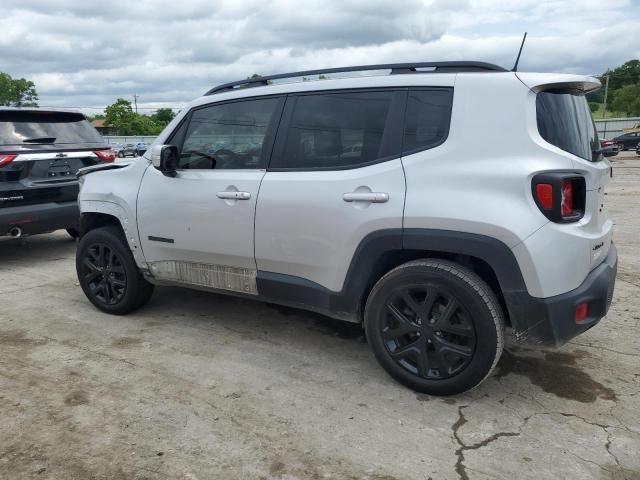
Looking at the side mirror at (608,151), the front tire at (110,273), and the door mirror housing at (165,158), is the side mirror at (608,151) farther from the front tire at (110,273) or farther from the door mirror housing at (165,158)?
the front tire at (110,273)

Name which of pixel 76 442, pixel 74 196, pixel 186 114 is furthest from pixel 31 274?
pixel 76 442

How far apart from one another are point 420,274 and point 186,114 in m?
2.29

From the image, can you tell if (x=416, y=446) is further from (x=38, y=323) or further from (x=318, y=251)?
(x=38, y=323)

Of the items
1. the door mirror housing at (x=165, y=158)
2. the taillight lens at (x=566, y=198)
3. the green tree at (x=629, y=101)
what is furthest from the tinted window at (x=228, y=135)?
the green tree at (x=629, y=101)

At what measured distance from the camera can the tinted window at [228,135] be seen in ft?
12.1

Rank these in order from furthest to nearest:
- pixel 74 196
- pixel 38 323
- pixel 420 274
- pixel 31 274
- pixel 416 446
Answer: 1. pixel 74 196
2. pixel 31 274
3. pixel 38 323
4. pixel 420 274
5. pixel 416 446

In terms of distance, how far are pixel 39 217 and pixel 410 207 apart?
4.88 metres

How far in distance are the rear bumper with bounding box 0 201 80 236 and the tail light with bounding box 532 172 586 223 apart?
18.1 feet

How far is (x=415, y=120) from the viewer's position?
121 inches

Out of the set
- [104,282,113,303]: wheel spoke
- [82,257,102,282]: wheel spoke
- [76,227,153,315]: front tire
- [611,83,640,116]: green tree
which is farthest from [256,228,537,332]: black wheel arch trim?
[611,83,640,116]: green tree

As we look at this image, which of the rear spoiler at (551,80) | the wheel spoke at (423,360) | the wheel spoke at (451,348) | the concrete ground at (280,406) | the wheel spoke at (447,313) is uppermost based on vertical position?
the rear spoiler at (551,80)

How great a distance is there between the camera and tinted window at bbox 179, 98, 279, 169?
3682 mm

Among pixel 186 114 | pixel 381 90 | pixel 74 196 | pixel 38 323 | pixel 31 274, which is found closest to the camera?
pixel 381 90

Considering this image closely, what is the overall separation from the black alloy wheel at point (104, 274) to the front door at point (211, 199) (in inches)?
16.3
